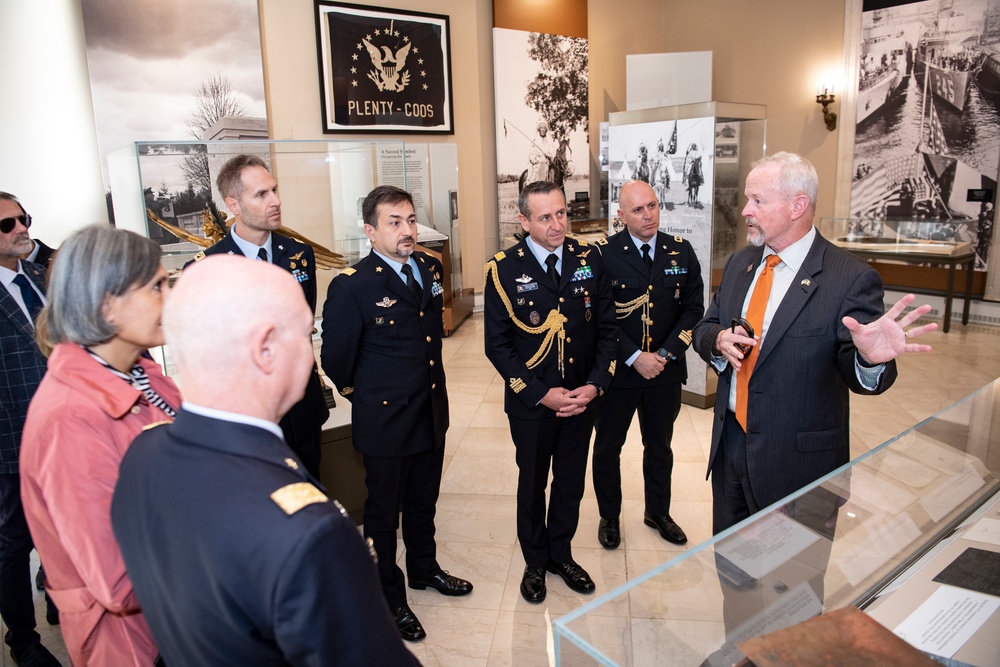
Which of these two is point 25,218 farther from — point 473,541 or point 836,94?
point 836,94

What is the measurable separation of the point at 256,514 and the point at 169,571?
177mm

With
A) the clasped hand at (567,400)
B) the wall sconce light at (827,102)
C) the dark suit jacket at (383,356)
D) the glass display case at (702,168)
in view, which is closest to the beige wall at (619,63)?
the wall sconce light at (827,102)

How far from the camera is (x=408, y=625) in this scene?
2727 mm

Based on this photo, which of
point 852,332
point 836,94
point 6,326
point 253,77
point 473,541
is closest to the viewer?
point 852,332

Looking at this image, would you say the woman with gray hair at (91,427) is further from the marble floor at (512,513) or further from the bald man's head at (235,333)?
the marble floor at (512,513)

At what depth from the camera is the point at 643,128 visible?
518 centimetres

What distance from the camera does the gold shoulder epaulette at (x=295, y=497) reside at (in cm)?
89

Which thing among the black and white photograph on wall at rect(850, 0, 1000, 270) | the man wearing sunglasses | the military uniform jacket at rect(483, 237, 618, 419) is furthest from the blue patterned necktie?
the black and white photograph on wall at rect(850, 0, 1000, 270)

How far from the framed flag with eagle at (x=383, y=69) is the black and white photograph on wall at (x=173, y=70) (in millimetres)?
789

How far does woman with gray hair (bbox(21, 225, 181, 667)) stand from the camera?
135 centimetres

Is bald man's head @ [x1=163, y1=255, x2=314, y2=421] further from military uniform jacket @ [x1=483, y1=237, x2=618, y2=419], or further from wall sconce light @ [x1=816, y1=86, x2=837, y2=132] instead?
wall sconce light @ [x1=816, y1=86, x2=837, y2=132]

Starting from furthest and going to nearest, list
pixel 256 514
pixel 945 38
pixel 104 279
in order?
pixel 945 38, pixel 104 279, pixel 256 514

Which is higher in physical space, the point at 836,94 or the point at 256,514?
the point at 836,94

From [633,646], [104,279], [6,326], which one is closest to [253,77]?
[6,326]
